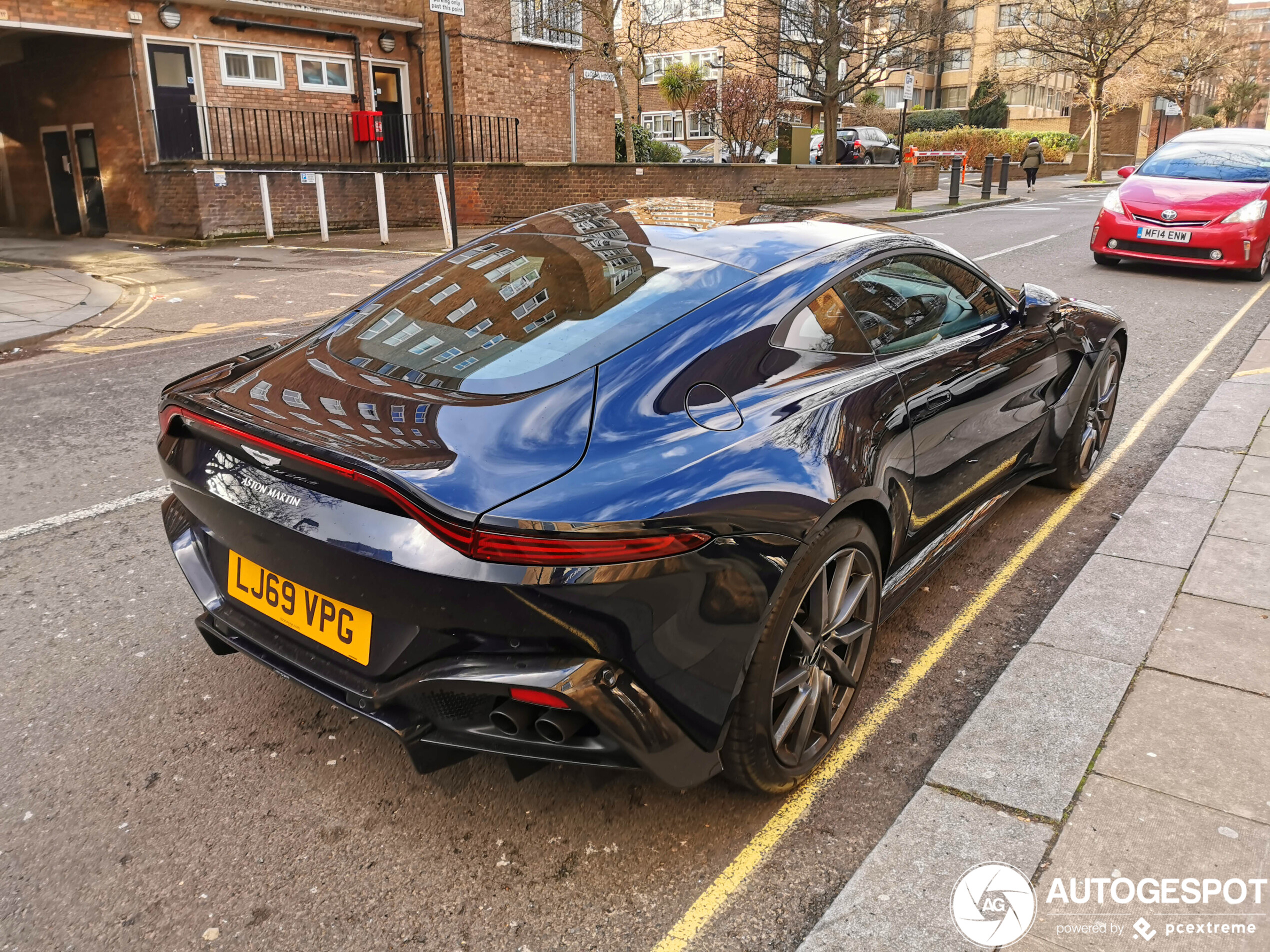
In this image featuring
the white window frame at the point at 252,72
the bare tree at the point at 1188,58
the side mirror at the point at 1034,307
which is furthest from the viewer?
the bare tree at the point at 1188,58

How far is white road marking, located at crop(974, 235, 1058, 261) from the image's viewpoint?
46.2 ft

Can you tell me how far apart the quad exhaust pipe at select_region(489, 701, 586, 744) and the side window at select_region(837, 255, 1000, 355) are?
5.30ft

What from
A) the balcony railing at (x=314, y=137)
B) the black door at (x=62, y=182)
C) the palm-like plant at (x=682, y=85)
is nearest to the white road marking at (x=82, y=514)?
the balcony railing at (x=314, y=137)

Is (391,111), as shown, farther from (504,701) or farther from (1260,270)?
(504,701)

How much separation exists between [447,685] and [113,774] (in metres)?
1.26

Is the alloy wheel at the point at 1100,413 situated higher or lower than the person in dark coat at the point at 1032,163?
lower

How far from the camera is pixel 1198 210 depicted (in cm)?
1181

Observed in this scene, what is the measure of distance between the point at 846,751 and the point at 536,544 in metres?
1.40

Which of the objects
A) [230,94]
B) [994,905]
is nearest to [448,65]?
[230,94]

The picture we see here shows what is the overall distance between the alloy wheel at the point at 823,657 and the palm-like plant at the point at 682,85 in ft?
132

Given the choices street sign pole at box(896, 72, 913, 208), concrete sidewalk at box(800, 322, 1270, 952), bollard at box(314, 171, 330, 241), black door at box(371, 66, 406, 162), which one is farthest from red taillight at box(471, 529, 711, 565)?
street sign pole at box(896, 72, 913, 208)

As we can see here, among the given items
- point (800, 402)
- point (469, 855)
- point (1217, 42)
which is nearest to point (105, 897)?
point (469, 855)

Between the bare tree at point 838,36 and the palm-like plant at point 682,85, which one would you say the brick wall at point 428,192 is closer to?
the bare tree at point 838,36

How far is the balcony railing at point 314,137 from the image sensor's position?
18859 mm
